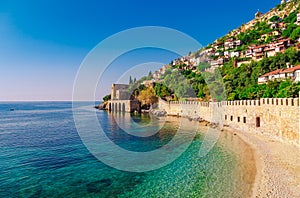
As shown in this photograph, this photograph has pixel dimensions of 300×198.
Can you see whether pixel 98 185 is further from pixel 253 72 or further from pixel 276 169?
pixel 253 72

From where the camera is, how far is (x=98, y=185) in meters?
9.22

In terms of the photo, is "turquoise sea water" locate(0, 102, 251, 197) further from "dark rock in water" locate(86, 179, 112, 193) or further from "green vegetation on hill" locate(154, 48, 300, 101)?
"green vegetation on hill" locate(154, 48, 300, 101)

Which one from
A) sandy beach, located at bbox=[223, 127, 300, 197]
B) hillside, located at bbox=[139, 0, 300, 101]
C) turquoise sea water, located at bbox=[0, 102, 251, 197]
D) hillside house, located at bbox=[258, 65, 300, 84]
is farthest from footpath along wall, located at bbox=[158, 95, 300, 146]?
hillside house, located at bbox=[258, 65, 300, 84]

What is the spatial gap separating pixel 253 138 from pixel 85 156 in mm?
13560

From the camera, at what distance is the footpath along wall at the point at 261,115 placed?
13.2 m

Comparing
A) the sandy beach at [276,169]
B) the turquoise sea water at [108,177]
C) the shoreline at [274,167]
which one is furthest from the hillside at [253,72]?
the turquoise sea water at [108,177]

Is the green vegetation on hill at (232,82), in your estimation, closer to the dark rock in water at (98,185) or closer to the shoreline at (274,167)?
the shoreline at (274,167)

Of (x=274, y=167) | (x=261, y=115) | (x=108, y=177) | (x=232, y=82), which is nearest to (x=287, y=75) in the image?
(x=232, y=82)

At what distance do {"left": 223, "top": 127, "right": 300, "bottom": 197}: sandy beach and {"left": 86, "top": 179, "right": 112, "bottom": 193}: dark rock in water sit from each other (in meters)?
6.19

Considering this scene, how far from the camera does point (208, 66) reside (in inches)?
2827

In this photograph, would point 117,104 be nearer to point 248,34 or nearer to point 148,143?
point 148,143

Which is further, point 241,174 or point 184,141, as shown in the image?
point 184,141

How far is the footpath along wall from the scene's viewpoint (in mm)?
13188

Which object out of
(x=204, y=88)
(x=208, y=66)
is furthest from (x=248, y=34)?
(x=204, y=88)
